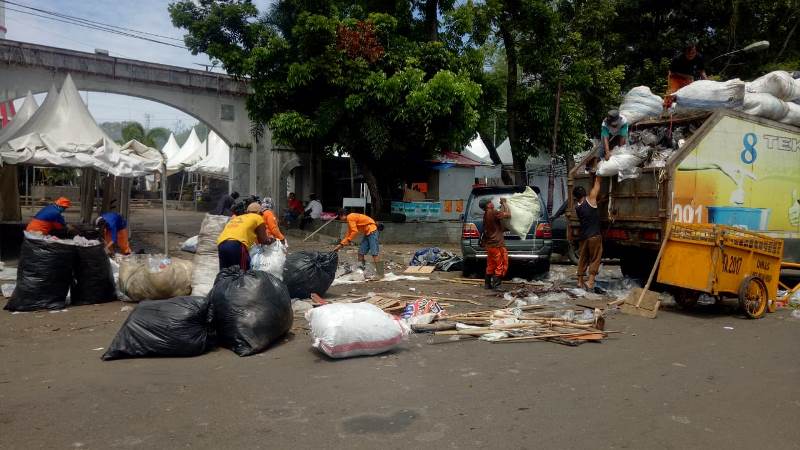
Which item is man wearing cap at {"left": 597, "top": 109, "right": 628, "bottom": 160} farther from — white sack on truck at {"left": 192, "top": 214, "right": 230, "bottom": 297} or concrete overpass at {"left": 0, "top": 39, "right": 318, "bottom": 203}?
concrete overpass at {"left": 0, "top": 39, "right": 318, "bottom": 203}

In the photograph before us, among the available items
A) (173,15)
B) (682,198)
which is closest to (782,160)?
(682,198)

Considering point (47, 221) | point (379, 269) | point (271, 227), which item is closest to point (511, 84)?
point (379, 269)

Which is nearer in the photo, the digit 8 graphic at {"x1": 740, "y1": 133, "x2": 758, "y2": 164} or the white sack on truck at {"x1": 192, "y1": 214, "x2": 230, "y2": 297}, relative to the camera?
the white sack on truck at {"x1": 192, "y1": 214, "x2": 230, "y2": 297}

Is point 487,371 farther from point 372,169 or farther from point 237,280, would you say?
point 372,169

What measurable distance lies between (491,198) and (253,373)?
6392 millimetres

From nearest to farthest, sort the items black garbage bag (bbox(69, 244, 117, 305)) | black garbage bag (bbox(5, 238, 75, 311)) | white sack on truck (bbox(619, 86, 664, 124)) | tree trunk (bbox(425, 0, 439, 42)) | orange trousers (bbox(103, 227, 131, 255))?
1. black garbage bag (bbox(5, 238, 75, 311))
2. black garbage bag (bbox(69, 244, 117, 305))
3. white sack on truck (bbox(619, 86, 664, 124))
4. orange trousers (bbox(103, 227, 131, 255))
5. tree trunk (bbox(425, 0, 439, 42))

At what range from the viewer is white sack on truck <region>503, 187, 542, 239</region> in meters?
10.1

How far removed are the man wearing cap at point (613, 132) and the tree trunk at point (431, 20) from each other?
28.9ft

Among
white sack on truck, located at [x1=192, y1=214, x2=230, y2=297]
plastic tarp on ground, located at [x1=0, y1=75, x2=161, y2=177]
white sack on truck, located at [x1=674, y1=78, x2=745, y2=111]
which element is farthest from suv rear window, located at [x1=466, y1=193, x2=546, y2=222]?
plastic tarp on ground, located at [x1=0, y1=75, x2=161, y2=177]

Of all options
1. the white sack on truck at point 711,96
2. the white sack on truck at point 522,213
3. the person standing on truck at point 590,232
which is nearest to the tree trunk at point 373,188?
the white sack on truck at point 522,213

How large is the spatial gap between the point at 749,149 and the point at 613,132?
1.94 m

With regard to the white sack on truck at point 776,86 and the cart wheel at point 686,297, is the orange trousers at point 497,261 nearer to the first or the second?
the cart wheel at point 686,297

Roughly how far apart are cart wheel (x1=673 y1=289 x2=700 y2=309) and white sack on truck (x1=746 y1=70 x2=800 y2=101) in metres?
3.65

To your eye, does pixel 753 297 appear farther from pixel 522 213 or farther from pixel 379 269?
pixel 379 269
